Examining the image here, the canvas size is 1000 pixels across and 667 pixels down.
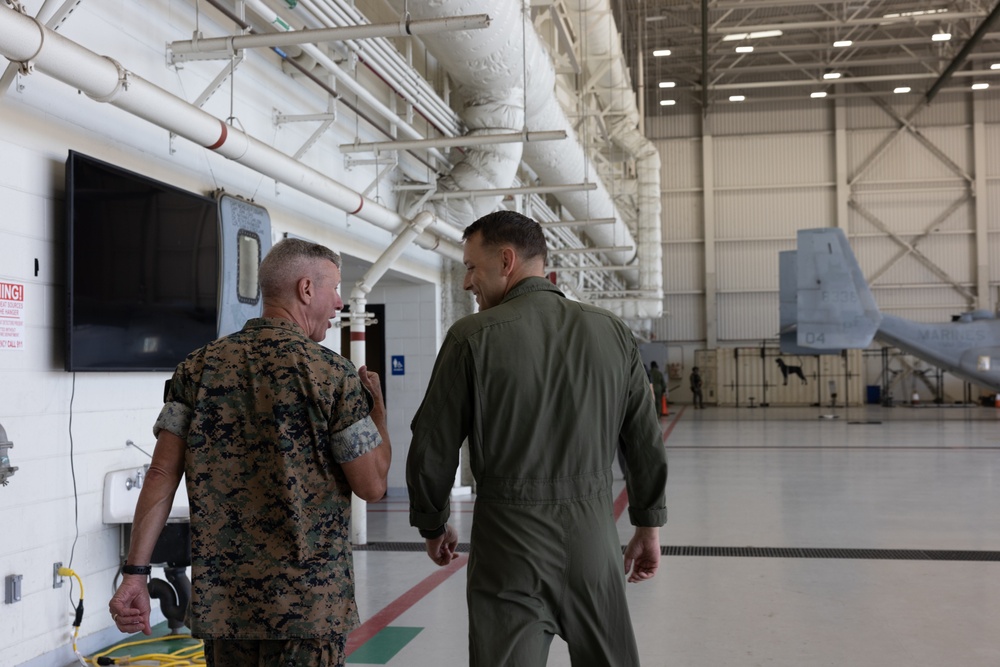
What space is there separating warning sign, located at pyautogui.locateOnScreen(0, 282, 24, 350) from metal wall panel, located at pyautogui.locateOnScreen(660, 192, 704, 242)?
2823 centimetres

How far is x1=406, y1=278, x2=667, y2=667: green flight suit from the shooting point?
2.09m

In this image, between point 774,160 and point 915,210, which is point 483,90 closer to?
point 774,160

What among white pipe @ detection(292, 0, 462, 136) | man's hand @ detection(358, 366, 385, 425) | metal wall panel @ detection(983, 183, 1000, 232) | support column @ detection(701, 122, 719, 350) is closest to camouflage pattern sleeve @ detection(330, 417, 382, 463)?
man's hand @ detection(358, 366, 385, 425)

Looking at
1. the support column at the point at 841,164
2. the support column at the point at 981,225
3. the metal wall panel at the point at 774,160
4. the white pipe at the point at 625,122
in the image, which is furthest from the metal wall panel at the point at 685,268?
the white pipe at the point at 625,122

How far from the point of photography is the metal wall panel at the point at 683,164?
30625mm

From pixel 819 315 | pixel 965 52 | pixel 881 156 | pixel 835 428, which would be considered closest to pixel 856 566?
pixel 835 428

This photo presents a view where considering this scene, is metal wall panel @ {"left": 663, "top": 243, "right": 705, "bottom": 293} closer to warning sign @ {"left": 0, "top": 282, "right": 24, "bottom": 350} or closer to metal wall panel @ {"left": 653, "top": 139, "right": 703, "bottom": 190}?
metal wall panel @ {"left": 653, "top": 139, "right": 703, "bottom": 190}

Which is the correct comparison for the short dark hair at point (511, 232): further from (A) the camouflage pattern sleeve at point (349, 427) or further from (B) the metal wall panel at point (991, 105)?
(B) the metal wall panel at point (991, 105)

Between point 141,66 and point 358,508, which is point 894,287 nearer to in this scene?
point 358,508

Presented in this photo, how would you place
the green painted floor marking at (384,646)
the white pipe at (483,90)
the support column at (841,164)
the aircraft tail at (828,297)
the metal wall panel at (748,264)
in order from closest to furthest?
the green painted floor marking at (384,646) → the white pipe at (483,90) → the aircraft tail at (828,297) → the support column at (841,164) → the metal wall panel at (748,264)

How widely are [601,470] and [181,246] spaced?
3368 millimetres

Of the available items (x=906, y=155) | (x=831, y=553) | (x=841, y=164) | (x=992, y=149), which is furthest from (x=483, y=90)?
(x=992, y=149)

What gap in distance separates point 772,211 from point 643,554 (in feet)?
96.3

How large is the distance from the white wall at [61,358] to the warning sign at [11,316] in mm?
34
